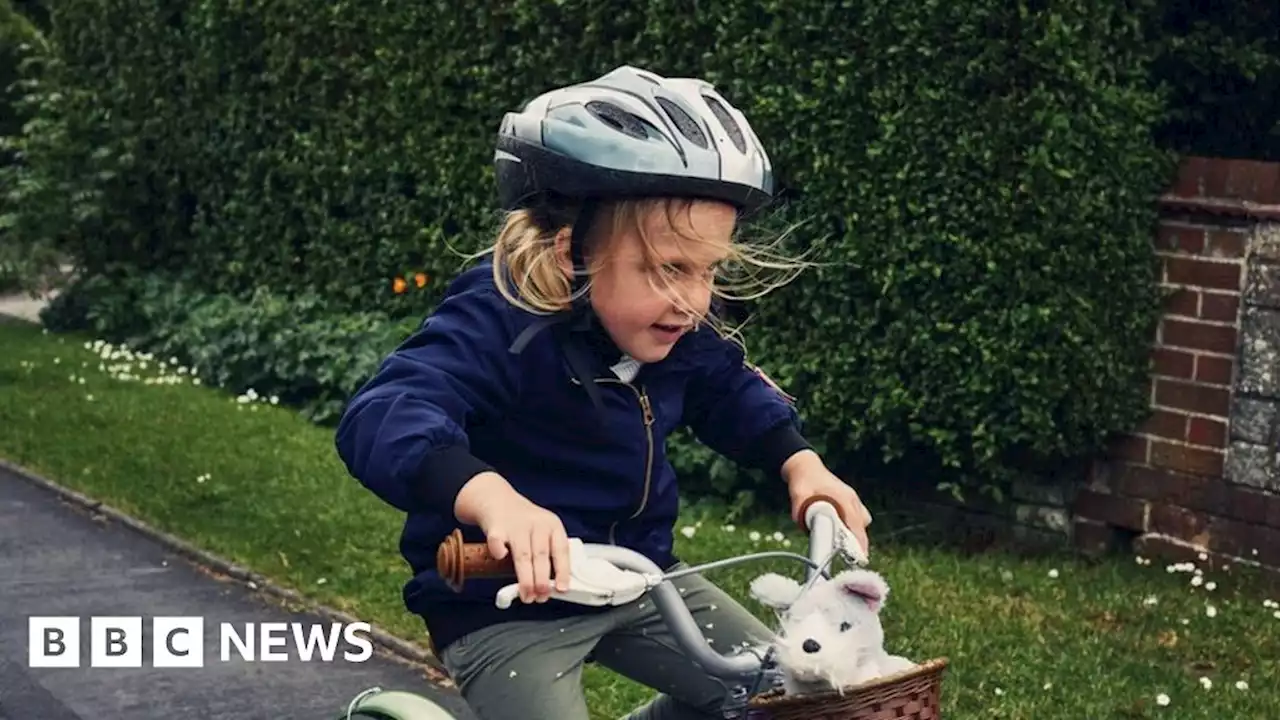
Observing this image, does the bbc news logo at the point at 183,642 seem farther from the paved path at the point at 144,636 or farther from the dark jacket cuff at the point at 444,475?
the dark jacket cuff at the point at 444,475

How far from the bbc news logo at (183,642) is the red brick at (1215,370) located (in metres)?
3.11

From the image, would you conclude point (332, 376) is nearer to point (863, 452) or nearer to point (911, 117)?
point (863, 452)

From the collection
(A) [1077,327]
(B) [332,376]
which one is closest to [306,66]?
(B) [332,376]

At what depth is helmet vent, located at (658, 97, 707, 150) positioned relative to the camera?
2.72m

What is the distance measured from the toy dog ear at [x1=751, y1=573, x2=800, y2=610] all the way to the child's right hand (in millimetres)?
277

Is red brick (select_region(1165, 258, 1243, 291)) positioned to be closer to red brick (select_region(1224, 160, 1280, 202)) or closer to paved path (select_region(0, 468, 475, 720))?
red brick (select_region(1224, 160, 1280, 202))

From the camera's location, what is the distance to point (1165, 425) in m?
6.89

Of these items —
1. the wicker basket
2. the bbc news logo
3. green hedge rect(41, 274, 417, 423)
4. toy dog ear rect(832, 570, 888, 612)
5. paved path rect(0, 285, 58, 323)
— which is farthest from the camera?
paved path rect(0, 285, 58, 323)

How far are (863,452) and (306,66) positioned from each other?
4.46 meters

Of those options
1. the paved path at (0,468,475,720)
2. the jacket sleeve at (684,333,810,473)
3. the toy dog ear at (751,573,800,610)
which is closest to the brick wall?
the paved path at (0,468,475,720)

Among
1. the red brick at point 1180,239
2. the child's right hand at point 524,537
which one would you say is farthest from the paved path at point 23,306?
the child's right hand at point 524,537

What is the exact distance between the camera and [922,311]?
684 centimetres

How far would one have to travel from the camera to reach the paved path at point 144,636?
5.59 meters

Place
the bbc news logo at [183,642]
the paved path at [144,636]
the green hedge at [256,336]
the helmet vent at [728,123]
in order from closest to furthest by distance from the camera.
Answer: the helmet vent at [728,123]
the paved path at [144,636]
the bbc news logo at [183,642]
the green hedge at [256,336]
